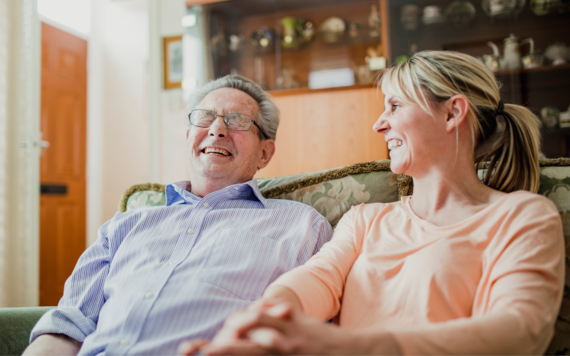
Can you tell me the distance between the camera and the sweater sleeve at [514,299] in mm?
661

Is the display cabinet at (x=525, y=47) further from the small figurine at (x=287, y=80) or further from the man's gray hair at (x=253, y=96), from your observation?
the man's gray hair at (x=253, y=96)

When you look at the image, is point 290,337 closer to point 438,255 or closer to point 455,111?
point 438,255

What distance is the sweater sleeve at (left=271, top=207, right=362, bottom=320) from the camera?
2.83 feet

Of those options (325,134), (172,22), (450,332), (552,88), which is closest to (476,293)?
(450,332)

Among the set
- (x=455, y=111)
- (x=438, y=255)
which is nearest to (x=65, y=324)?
(x=438, y=255)

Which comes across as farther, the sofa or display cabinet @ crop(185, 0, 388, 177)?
display cabinet @ crop(185, 0, 388, 177)

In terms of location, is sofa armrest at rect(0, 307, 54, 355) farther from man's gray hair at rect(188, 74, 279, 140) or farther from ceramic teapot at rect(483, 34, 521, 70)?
ceramic teapot at rect(483, 34, 521, 70)

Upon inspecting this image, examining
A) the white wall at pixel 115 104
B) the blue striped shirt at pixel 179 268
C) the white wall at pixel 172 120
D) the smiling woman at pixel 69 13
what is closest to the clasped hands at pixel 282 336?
the blue striped shirt at pixel 179 268

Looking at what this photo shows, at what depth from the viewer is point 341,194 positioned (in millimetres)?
1299

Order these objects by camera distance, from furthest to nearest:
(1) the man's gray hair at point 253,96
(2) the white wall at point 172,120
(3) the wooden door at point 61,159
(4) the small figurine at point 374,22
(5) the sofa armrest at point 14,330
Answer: (3) the wooden door at point 61,159 < (2) the white wall at point 172,120 < (4) the small figurine at point 374,22 < (1) the man's gray hair at point 253,96 < (5) the sofa armrest at point 14,330

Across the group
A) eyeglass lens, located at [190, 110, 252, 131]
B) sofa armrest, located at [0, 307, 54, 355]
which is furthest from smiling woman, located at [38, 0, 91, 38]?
sofa armrest, located at [0, 307, 54, 355]

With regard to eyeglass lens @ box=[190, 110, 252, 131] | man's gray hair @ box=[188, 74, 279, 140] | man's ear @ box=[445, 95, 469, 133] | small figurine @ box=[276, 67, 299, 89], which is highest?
small figurine @ box=[276, 67, 299, 89]

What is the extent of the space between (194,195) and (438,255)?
770 mm

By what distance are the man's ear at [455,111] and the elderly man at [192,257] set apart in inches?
16.5
